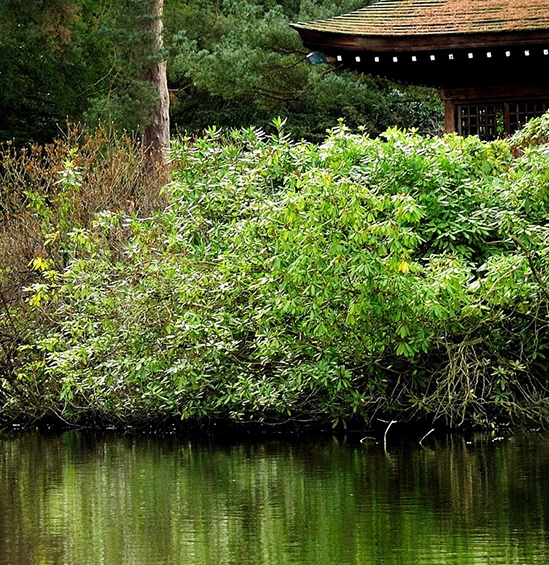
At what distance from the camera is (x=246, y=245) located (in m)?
12.1

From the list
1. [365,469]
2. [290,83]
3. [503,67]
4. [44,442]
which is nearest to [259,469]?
[365,469]

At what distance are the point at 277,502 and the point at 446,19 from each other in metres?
10.2

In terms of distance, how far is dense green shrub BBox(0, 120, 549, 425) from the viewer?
1136 centimetres

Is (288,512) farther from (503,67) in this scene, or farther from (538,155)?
(503,67)

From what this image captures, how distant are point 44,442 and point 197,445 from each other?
157 cm

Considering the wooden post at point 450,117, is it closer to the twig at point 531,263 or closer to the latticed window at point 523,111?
the latticed window at point 523,111

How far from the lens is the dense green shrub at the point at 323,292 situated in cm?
1136

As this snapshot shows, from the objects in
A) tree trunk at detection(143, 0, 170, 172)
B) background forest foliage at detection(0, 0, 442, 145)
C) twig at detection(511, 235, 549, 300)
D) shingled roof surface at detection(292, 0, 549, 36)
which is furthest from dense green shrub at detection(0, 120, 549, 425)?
tree trunk at detection(143, 0, 170, 172)

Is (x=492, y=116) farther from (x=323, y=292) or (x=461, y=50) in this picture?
(x=323, y=292)

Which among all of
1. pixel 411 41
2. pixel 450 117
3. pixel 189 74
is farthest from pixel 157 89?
pixel 411 41

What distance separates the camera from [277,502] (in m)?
9.02

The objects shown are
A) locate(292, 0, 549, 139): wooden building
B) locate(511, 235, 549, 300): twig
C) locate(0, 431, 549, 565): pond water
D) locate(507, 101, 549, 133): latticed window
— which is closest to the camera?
locate(0, 431, 549, 565): pond water

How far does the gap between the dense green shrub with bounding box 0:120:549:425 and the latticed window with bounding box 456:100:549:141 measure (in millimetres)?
5198

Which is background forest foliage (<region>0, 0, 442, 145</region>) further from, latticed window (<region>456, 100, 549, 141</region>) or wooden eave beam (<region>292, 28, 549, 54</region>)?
latticed window (<region>456, 100, 549, 141</region>)
